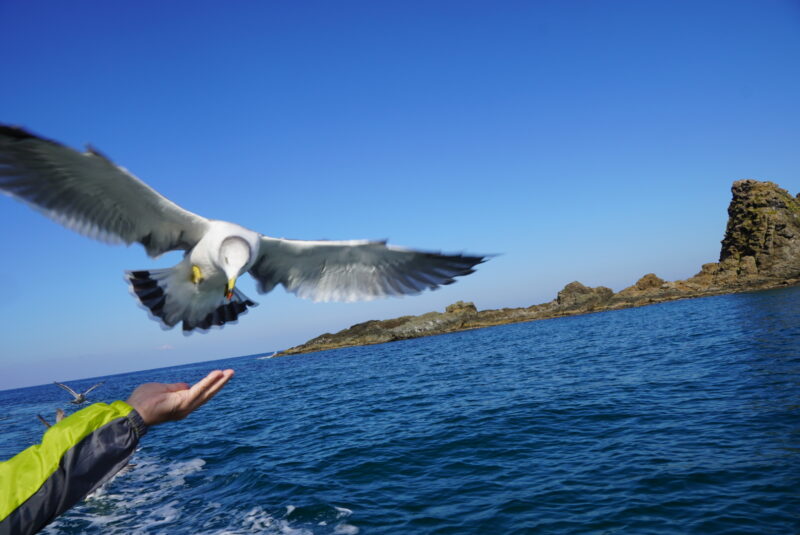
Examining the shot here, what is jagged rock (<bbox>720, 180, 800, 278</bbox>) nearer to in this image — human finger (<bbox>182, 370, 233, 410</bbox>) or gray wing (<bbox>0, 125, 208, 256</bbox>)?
gray wing (<bbox>0, 125, 208, 256</bbox>)

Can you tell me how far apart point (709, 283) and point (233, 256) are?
69.2 meters

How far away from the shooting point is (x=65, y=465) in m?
1.40

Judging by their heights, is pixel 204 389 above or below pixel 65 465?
above

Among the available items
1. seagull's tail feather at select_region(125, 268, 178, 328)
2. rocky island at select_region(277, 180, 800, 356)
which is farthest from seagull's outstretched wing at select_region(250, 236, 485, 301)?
rocky island at select_region(277, 180, 800, 356)

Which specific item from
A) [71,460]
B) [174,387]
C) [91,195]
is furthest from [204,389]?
[91,195]

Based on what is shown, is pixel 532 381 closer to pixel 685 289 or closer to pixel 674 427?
pixel 674 427

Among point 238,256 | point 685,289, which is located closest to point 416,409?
point 238,256

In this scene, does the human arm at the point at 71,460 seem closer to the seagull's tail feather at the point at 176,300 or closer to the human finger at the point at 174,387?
the human finger at the point at 174,387

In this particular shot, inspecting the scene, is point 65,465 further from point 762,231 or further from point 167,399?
point 762,231

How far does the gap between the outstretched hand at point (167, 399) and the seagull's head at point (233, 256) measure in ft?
8.09

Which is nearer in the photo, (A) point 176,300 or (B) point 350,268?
(A) point 176,300

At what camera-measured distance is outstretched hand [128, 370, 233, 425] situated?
1.64m

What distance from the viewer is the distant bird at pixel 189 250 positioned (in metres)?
4.20

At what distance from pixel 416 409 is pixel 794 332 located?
14.6 meters
